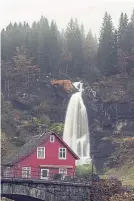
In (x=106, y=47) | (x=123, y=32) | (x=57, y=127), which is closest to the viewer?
(x=57, y=127)

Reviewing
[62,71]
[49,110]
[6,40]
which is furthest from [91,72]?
[6,40]

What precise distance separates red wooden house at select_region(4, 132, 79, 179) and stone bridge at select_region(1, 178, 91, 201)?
7208 mm

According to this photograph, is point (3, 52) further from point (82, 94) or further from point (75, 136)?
point (75, 136)

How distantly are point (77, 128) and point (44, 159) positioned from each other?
1058 inches

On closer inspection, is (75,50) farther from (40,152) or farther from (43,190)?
(43,190)

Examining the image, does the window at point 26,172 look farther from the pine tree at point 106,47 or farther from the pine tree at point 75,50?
the pine tree at point 75,50

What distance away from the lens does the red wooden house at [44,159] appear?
192 feet

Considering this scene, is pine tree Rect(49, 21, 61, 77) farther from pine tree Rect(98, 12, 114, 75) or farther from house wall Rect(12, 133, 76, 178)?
house wall Rect(12, 133, 76, 178)

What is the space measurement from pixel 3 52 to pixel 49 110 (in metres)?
22.2

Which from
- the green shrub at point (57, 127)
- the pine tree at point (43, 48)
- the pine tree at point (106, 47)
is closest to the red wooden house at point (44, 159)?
the green shrub at point (57, 127)

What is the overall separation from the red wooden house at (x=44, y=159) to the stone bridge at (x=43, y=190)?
7208mm

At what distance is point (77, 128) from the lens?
87.1m

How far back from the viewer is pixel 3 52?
109 m

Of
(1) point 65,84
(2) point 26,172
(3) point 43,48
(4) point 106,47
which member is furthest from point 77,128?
(2) point 26,172
